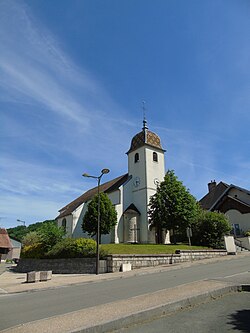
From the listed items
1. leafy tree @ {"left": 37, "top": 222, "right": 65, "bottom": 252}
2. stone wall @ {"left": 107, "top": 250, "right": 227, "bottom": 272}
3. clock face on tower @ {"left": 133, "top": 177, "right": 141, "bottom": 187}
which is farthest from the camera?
clock face on tower @ {"left": 133, "top": 177, "right": 141, "bottom": 187}

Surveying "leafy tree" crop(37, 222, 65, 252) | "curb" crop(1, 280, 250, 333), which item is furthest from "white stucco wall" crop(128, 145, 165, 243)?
"curb" crop(1, 280, 250, 333)

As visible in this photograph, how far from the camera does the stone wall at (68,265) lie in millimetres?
18641

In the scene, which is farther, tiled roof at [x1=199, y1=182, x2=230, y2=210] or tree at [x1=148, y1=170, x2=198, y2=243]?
tiled roof at [x1=199, y1=182, x2=230, y2=210]

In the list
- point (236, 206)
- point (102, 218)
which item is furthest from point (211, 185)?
point (102, 218)

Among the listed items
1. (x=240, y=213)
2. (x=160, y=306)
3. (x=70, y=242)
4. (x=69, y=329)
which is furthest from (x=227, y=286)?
(x=240, y=213)

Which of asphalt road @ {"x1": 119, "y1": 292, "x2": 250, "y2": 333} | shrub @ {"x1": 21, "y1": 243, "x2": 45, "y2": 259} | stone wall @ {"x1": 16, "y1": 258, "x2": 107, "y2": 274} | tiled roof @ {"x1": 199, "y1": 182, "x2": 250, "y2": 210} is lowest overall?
asphalt road @ {"x1": 119, "y1": 292, "x2": 250, "y2": 333}

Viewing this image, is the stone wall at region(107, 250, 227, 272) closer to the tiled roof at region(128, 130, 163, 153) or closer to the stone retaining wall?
the stone retaining wall

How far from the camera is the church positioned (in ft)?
108

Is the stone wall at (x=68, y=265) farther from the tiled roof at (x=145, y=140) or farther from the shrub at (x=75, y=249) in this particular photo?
the tiled roof at (x=145, y=140)

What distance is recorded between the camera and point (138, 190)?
1384 inches

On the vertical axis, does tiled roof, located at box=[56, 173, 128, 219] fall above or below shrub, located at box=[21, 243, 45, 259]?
above

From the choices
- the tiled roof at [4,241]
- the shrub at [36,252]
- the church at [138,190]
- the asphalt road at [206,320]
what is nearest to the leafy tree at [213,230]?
the church at [138,190]

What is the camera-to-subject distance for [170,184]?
104 feet

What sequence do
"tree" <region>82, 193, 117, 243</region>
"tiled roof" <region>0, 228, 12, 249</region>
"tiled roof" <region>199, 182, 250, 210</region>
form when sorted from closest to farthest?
"tree" <region>82, 193, 117, 243</region>, "tiled roof" <region>199, 182, 250, 210</region>, "tiled roof" <region>0, 228, 12, 249</region>
